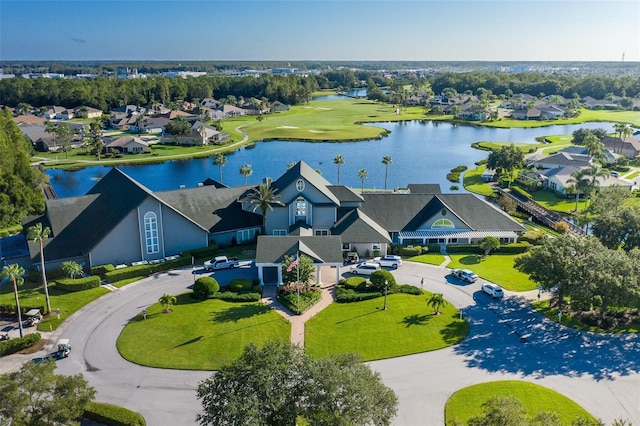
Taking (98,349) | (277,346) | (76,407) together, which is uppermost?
(277,346)

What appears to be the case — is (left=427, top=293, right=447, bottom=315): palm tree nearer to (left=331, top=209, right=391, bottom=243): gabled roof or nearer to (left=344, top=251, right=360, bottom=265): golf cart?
(left=344, top=251, right=360, bottom=265): golf cart

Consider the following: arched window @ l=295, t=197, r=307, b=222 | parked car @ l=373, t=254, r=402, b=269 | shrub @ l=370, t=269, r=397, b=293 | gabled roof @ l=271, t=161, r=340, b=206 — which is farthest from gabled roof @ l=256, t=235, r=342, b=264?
gabled roof @ l=271, t=161, r=340, b=206

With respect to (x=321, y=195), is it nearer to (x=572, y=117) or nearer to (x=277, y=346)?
(x=277, y=346)

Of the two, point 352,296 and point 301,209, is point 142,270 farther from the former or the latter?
point 352,296

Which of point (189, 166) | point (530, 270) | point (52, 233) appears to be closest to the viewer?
point (530, 270)

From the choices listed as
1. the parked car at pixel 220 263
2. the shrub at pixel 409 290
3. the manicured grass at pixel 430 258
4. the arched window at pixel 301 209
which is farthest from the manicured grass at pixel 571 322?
the parked car at pixel 220 263

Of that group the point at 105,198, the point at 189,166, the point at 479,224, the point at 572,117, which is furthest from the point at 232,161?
the point at 572,117

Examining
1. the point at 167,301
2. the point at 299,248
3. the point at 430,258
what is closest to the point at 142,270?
the point at 167,301
